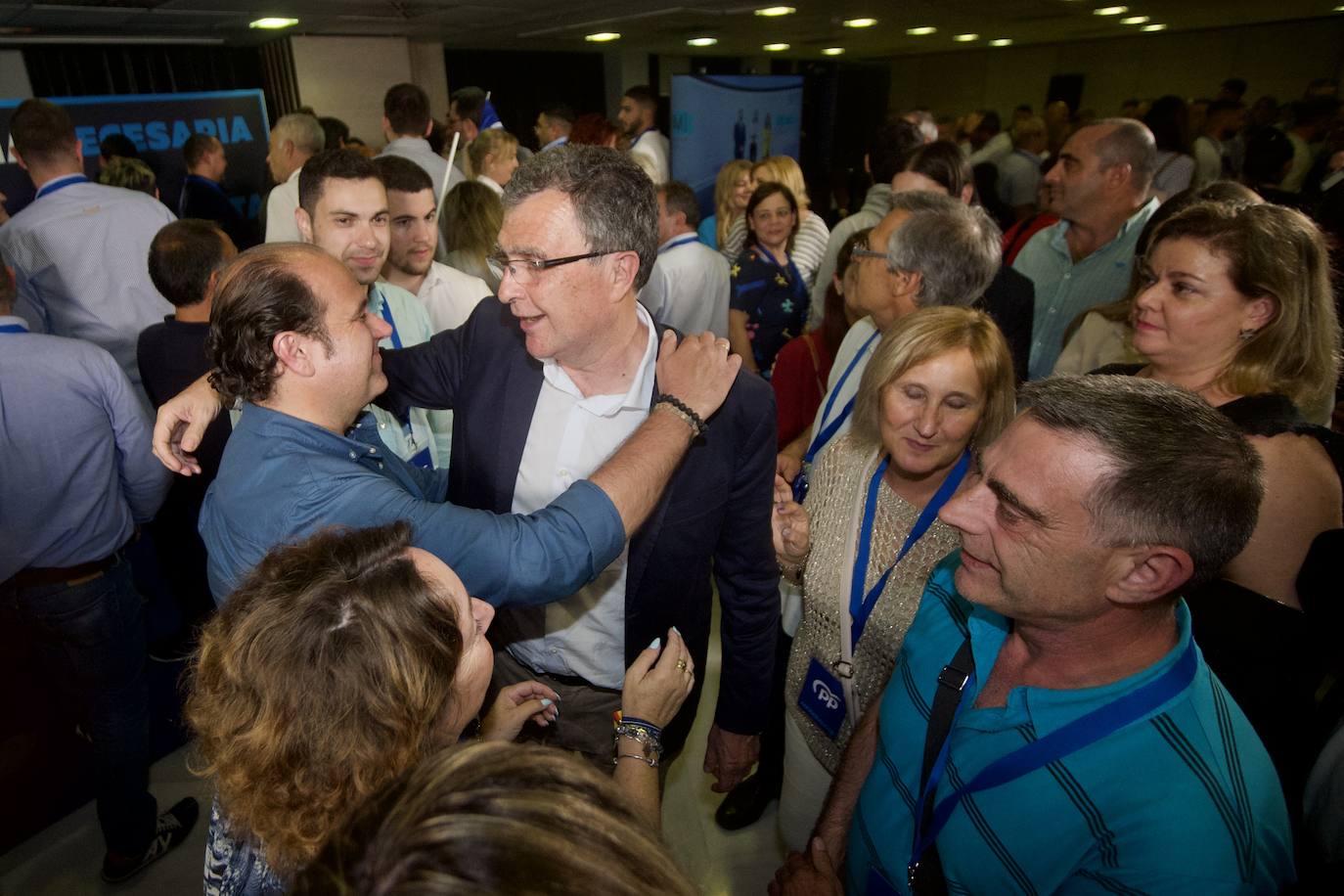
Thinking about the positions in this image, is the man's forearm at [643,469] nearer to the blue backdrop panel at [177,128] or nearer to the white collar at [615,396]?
the white collar at [615,396]

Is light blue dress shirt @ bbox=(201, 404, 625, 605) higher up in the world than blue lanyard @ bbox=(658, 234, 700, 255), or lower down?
lower down

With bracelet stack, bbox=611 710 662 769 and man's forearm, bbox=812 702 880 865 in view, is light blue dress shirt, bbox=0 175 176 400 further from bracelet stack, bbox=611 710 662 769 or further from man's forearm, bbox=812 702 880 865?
man's forearm, bbox=812 702 880 865

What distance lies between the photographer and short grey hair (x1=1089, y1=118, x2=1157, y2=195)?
11.1 ft

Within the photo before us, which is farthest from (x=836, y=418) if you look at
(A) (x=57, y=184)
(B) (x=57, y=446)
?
(A) (x=57, y=184)

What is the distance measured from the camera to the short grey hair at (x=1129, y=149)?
339 cm

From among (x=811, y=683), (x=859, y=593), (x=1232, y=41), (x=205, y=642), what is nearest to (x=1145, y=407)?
(x=859, y=593)

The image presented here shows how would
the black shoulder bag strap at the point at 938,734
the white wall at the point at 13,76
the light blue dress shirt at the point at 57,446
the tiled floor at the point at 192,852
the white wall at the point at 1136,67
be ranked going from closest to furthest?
the black shoulder bag strap at the point at 938,734
the light blue dress shirt at the point at 57,446
the tiled floor at the point at 192,852
the white wall at the point at 13,76
the white wall at the point at 1136,67

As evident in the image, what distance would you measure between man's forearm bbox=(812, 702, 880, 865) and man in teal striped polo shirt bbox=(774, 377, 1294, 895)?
0.24 m

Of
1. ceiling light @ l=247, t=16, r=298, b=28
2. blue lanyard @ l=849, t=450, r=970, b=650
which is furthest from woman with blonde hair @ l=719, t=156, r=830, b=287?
ceiling light @ l=247, t=16, r=298, b=28

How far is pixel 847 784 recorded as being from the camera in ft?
5.08

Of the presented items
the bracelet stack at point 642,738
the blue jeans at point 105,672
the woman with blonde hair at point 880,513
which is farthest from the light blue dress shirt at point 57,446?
the woman with blonde hair at point 880,513

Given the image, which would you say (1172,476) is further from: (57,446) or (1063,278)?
(1063,278)

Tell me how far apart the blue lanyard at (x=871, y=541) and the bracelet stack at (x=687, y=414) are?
0.55 meters

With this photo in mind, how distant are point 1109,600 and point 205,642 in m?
1.36
